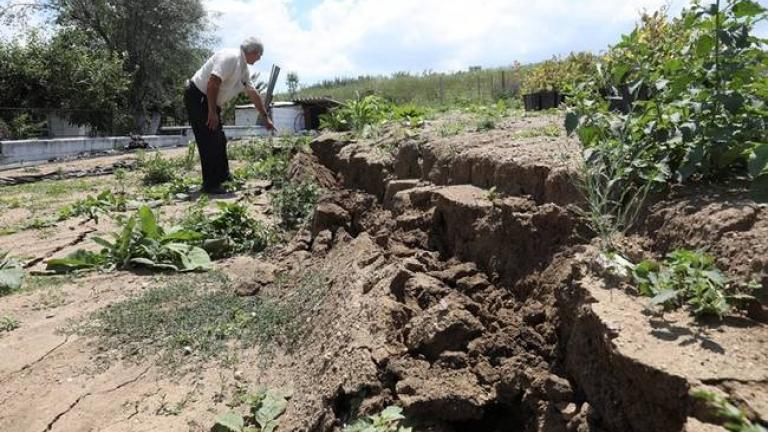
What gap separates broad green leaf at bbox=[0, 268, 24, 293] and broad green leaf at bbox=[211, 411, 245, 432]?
93.4 inches

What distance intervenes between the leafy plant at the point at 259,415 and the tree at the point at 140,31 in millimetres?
20264

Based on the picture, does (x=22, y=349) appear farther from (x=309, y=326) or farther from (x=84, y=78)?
(x=84, y=78)

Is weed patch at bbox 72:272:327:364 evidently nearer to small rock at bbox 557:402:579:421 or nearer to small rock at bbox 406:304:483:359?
small rock at bbox 406:304:483:359

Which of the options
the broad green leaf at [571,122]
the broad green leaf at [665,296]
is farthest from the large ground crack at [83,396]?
the broad green leaf at [665,296]

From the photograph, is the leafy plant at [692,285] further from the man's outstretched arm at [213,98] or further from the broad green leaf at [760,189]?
the man's outstretched arm at [213,98]

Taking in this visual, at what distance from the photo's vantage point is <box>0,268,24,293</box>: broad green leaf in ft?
13.8

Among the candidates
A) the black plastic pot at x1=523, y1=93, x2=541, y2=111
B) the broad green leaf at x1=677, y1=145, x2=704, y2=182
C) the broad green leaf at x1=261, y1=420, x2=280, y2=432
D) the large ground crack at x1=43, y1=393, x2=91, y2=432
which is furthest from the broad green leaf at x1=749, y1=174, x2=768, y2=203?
the black plastic pot at x1=523, y1=93, x2=541, y2=111

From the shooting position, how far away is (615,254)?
1.98 metres

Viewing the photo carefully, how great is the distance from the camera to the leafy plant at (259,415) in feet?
8.19

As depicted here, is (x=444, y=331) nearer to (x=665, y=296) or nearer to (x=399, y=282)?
(x=399, y=282)

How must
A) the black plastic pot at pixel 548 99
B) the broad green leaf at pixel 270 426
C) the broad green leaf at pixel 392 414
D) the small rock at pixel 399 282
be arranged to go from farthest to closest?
the black plastic pot at pixel 548 99, the small rock at pixel 399 282, the broad green leaf at pixel 270 426, the broad green leaf at pixel 392 414

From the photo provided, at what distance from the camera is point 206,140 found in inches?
281

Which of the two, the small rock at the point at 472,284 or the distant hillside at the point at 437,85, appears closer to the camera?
the small rock at the point at 472,284

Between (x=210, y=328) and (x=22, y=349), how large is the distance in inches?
36.8
